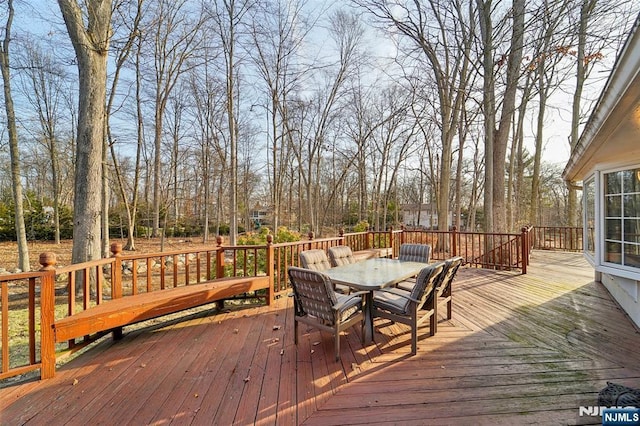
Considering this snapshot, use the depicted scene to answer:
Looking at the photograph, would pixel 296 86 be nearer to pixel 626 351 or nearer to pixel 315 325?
pixel 315 325

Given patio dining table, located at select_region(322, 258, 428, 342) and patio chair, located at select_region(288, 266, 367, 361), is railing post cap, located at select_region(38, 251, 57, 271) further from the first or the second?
patio dining table, located at select_region(322, 258, 428, 342)

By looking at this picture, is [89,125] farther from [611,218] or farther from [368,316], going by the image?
[611,218]

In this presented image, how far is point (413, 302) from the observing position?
274 centimetres

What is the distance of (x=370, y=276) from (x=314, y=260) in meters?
0.93

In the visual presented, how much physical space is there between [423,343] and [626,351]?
199 cm

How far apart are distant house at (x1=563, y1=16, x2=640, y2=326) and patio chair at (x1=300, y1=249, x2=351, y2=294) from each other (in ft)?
10.1

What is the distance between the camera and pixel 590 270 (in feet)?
21.2

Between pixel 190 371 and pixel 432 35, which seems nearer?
pixel 190 371

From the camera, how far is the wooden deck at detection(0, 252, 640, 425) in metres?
1.92

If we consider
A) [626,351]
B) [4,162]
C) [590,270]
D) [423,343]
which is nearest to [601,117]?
[626,351]

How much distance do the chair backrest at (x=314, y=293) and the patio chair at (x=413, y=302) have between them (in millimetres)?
708

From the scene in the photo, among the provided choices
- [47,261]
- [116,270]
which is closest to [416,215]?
[116,270]

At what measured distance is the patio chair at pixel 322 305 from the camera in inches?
101

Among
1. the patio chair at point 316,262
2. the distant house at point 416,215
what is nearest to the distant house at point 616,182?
the patio chair at point 316,262
